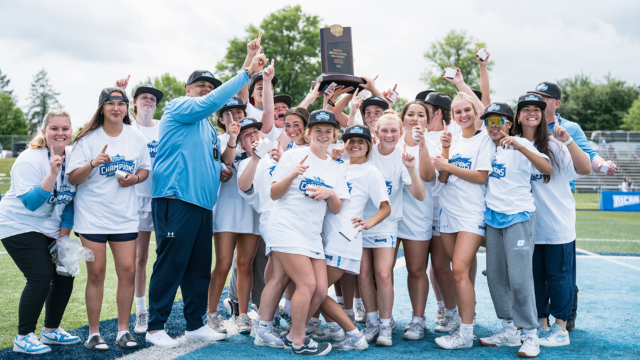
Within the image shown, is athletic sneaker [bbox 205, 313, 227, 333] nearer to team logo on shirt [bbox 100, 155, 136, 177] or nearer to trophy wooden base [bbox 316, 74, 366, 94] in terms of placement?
team logo on shirt [bbox 100, 155, 136, 177]

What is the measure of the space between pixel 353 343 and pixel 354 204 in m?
1.22

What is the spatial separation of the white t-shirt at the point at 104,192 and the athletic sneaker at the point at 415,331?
2.71 metres

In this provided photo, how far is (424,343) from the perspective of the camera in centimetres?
457

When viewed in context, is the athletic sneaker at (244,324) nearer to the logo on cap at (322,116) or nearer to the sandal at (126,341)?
the sandal at (126,341)

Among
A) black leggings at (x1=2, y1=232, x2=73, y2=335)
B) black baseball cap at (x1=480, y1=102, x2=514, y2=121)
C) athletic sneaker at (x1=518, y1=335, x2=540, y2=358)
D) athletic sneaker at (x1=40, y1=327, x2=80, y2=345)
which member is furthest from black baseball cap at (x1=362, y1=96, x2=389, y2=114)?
athletic sneaker at (x1=40, y1=327, x2=80, y2=345)

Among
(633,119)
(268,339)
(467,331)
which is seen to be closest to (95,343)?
(268,339)

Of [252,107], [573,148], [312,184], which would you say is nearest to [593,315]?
[573,148]

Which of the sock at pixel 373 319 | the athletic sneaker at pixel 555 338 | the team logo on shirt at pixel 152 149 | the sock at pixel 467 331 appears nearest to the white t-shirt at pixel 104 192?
the team logo on shirt at pixel 152 149

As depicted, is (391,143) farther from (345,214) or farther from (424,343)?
(424,343)

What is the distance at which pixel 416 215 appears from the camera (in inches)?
189

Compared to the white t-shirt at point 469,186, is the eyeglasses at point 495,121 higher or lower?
higher

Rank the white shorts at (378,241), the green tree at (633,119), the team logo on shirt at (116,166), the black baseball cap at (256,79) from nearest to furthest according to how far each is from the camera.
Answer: the team logo on shirt at (116,166) < the white shorts at (378,241) < the black baseball cap at (256,79) < the green tree at (633,119)

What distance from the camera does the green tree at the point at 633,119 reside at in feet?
178

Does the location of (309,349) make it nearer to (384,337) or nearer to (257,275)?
(384,337)
